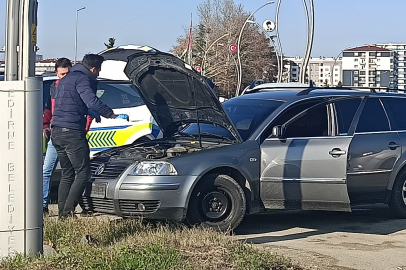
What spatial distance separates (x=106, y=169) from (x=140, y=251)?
1968 millimetres

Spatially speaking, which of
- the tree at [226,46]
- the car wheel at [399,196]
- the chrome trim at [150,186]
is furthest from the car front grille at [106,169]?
the tree at [226,46]

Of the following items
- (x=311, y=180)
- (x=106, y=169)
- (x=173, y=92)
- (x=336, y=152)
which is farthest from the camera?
(x=173, y=92)

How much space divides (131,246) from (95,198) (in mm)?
1660

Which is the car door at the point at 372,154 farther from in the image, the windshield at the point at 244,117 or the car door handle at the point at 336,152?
the windshield at the point at 244,117

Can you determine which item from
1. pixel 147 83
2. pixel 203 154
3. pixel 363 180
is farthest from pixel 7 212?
pixel 363 180

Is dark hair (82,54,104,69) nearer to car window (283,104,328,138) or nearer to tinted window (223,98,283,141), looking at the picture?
tinted window (223,98,283,141)

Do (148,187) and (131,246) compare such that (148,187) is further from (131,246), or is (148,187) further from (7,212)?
(7,212)

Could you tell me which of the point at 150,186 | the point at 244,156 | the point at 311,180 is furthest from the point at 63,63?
the point at 311,180

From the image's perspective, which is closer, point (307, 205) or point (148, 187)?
point (148, 187)

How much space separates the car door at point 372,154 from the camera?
24.5ft

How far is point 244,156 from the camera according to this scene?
7.04 metres

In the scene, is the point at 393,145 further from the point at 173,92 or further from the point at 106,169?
the point at 106,169

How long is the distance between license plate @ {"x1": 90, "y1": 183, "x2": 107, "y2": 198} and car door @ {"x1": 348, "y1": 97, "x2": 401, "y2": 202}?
8.95ft

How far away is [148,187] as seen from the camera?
21.3 ft
